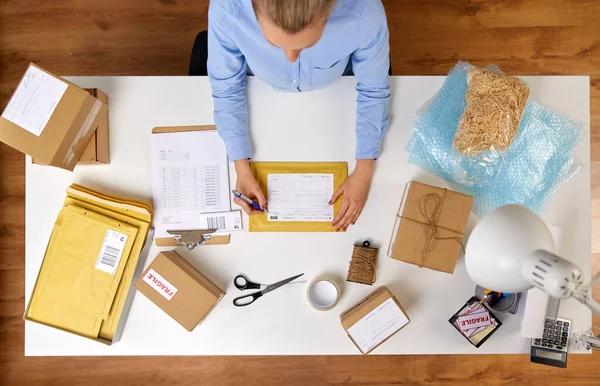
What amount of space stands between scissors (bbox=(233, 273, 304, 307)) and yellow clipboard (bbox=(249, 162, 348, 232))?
0.42ft

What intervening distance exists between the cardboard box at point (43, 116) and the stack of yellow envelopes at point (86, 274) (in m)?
0.16

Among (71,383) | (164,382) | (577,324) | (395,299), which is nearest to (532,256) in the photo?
(395,299)

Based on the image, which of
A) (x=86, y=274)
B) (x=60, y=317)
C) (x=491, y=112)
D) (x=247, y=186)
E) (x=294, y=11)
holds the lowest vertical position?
(x=60, y=317)

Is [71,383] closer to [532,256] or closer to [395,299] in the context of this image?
[395,299]

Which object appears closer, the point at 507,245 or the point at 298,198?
the point at 507,245

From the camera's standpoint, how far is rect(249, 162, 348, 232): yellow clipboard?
115cm

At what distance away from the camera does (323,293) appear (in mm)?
1140

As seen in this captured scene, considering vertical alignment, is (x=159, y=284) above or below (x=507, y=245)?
below

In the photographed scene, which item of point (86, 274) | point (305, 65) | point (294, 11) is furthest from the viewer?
point (86, 274)

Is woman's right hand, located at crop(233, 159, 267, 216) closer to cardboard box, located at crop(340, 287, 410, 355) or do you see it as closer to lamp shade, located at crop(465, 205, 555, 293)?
cardboard box, located at crop(340, 287, 410, 355)

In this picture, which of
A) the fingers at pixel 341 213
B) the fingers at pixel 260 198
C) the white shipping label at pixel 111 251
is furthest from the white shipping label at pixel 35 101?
the fingers at pixel 341 213

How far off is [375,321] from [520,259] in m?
0.52

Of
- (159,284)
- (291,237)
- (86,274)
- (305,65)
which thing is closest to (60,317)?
(86,274)

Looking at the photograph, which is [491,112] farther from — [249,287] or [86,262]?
[86,262]
